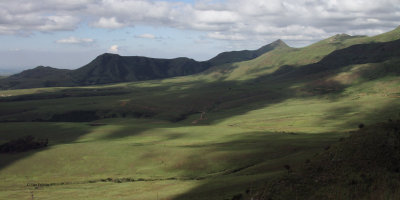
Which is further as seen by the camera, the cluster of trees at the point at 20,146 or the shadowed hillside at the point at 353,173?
the cluster of trees at the point at 20,146

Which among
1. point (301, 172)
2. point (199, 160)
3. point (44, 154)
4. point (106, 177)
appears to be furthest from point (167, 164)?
point (301, 172)

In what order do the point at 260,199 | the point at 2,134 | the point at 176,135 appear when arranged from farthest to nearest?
the point at 2,134
the point at 176,135
the point at 260,199

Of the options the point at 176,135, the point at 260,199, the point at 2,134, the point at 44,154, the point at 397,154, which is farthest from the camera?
the point at 2,134

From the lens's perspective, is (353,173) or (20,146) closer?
(353,173)

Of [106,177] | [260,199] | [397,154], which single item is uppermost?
[397,154]

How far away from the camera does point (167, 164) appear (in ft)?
343

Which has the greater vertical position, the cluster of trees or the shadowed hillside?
the shadowed hillside

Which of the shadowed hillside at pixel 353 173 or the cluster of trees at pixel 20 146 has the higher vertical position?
the shadowed hillside at pixel 353 173

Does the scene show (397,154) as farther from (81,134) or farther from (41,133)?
(41,133)

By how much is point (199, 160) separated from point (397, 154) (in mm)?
59430

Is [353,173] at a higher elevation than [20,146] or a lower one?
higher

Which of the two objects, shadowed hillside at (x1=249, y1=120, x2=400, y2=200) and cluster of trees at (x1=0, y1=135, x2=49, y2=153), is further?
cluster of trees at (x1=0, y1=135, x2=49, y2=153)

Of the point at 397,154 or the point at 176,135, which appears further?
the point at 176,135

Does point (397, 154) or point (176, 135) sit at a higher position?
point (397, 154)
